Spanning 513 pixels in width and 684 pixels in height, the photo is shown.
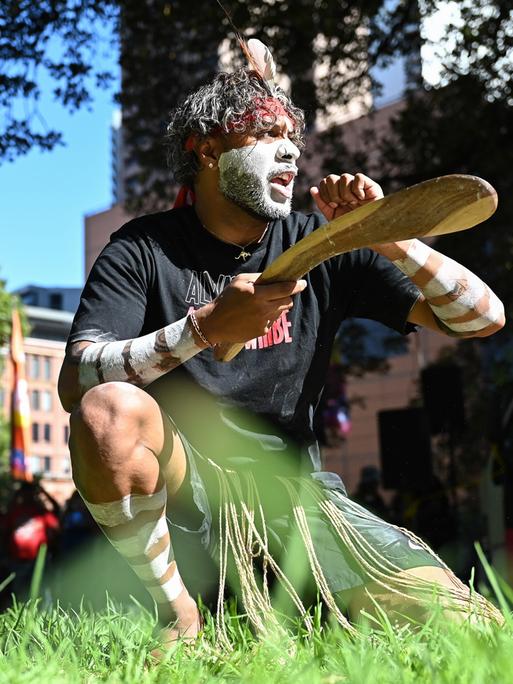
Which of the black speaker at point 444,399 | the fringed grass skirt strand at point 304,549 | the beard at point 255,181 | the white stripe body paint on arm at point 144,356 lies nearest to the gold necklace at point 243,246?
the beard at point 255,181

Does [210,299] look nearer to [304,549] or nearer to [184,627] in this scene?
[304,549]

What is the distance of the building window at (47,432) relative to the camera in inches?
2687

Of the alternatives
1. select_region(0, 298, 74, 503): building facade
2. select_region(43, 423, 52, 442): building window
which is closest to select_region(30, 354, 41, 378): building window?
select_region(0, 298, 74, 503): building facade

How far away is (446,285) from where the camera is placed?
2594 mm

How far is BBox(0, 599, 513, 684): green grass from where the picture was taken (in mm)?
1465

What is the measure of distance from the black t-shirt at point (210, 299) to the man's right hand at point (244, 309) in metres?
0.37

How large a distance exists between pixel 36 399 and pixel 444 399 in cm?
6087

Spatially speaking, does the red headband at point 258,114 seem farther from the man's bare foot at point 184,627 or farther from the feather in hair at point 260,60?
the man's bare foot at point 184,627

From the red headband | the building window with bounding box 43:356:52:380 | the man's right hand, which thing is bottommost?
the building window with bounding box 43:356:52:380

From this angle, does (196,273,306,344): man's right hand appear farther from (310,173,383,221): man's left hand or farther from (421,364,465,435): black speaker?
(421,364,465,435): black speaker

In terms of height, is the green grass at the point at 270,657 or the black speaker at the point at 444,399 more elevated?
the green grass at the point at 270,657

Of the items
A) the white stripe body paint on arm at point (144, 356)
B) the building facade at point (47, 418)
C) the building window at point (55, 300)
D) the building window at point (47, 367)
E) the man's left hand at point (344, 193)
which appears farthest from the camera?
the building window at point (47, 367)

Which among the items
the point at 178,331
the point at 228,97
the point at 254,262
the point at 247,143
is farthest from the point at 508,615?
the point at 228,97

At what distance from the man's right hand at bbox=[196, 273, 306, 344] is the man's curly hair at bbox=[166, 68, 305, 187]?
0.86 meters
